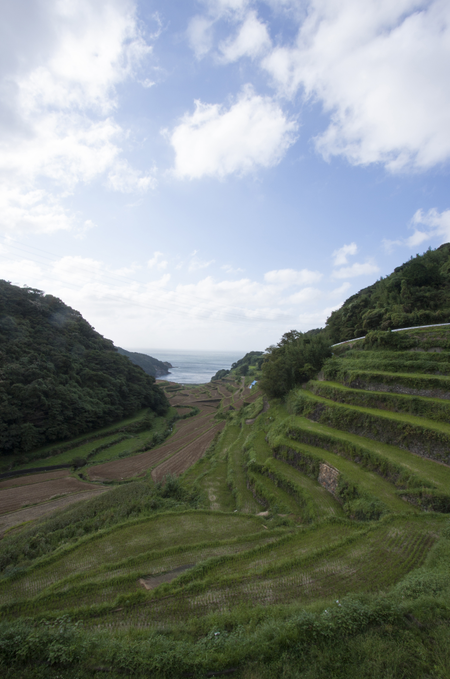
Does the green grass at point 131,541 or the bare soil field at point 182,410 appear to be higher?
the green grass at point 131,541

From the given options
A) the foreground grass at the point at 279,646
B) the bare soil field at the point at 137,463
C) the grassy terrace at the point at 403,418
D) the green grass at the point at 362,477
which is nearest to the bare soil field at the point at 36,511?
the bare soil field at the point at 137,463

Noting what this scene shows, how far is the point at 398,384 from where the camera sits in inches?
624

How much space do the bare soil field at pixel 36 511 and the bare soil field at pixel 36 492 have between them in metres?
0.89

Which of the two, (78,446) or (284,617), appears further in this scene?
(78,446)

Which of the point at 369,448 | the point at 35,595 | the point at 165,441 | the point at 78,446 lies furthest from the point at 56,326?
the point at 369,448

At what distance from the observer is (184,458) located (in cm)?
2344

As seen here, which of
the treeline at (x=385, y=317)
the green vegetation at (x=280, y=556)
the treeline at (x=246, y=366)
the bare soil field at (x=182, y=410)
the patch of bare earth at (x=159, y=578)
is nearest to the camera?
the green vegetation at (x=280, y=556)

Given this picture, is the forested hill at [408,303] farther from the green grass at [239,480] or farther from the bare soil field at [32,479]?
the bare soil field at [32,479]

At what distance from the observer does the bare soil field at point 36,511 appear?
585 inches

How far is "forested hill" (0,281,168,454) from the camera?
26.0m

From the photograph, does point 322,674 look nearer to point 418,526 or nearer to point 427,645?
point 427,645

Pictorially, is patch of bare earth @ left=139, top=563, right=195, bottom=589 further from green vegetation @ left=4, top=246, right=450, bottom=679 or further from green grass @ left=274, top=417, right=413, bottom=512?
green grass @ left=274, top=417, right=413, bottom=512

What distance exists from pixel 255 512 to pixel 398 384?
11.5 meters

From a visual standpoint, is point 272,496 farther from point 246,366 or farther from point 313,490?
point 246,366
